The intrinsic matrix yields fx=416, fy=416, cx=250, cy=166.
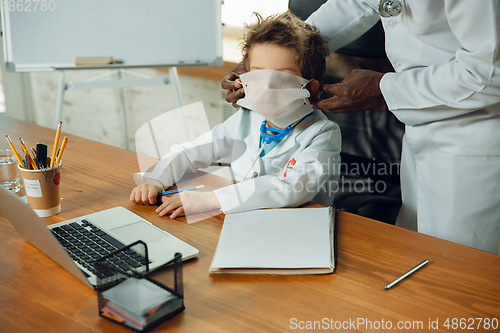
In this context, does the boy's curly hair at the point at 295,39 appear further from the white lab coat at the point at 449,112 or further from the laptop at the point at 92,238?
the laptop at the point at 92,238

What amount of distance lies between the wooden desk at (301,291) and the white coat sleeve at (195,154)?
218mm

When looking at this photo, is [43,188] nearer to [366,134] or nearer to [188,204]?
[188,204]

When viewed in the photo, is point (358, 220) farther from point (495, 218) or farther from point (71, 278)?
point (71, 278)

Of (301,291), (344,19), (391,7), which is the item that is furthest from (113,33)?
(301,291)

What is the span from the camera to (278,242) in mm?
750

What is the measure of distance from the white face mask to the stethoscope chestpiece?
0.25 m

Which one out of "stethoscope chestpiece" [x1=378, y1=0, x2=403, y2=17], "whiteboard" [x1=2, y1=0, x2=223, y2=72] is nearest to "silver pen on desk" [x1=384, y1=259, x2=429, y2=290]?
"stethoscope chestpiece" [x1=378, y1=0, x2=403, y2=17]

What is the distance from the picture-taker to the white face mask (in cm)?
106

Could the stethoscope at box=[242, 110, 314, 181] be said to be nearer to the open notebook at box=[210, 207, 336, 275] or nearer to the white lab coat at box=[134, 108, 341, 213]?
the white lab coat at box=[134, 108, 341, 213]

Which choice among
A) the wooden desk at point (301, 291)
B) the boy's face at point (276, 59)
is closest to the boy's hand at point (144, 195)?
the wooden desk at point (301, 291)

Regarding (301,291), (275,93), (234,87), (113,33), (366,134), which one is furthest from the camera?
(113,33)

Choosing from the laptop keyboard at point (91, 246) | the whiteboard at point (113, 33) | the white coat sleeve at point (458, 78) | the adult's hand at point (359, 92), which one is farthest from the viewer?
the whiteboard at point (113, 33)

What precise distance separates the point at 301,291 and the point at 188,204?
0.35 meters

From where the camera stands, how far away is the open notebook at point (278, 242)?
2.23 ft
